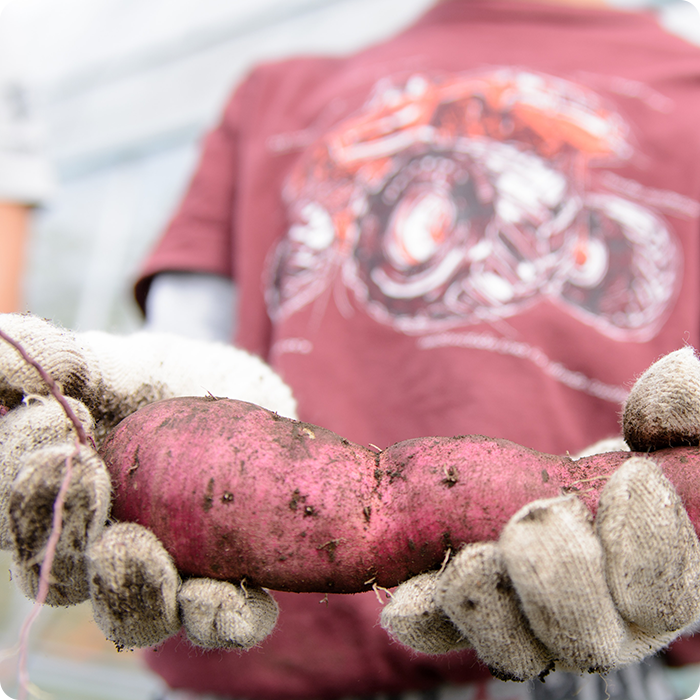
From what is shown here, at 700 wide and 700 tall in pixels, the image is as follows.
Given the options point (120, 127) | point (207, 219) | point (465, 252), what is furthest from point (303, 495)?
point (120, 127)

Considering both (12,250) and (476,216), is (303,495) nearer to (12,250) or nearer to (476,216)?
(476,216)

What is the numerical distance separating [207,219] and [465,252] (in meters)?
0.75

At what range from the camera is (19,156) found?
1.93 meters

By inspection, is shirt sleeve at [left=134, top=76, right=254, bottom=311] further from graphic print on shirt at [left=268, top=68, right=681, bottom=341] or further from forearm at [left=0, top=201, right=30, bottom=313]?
forearm at [left=0, top=201, right=30, bottom=313]

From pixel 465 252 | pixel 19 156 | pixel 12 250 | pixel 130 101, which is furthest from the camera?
pixel 130 101

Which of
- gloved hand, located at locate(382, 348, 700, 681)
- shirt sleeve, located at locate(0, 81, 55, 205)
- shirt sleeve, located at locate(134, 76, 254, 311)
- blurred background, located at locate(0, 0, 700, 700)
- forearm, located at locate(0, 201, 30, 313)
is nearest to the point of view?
gloved hand, located at locate(382, 348, 700, 681)

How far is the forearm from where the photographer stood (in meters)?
1.75

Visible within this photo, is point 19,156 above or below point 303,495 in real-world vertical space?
below

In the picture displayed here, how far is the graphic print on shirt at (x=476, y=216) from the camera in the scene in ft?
3.73

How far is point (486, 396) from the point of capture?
Answer: 1059 mm

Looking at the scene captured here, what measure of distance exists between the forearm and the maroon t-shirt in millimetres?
616

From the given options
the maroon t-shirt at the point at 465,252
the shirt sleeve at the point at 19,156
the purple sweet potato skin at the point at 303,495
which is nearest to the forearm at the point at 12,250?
the shirt sleeve at the point at 19,156

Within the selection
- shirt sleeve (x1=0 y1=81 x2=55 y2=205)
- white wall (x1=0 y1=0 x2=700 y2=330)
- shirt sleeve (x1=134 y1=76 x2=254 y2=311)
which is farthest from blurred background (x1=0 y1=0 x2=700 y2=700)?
shirt sleeve (x1=134 y1=76 x2=254 y2=311)

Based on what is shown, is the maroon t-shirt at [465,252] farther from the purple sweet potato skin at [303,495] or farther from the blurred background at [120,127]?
the blurred background at [120,127]
